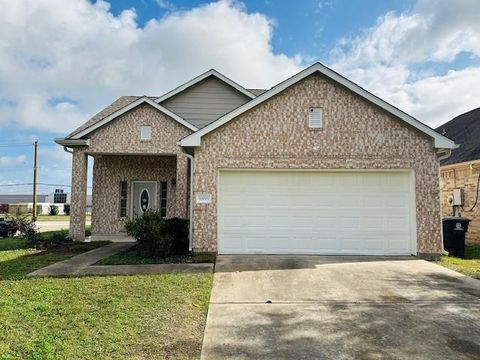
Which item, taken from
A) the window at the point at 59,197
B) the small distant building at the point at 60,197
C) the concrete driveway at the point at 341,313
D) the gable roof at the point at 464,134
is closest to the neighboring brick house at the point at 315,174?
the concrete driveway at the point at 341,313

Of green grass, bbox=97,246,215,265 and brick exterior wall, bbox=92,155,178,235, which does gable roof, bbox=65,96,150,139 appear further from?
green grass, bbox=97,246,215,265

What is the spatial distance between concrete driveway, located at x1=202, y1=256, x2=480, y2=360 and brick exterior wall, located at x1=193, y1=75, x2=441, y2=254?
2526 millimetres

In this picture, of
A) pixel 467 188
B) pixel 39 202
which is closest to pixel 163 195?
pixel 467 188

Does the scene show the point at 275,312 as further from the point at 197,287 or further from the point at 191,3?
the point at 191,3

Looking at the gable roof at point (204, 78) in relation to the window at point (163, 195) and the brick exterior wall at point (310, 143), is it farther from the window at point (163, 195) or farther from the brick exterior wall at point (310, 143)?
the brick exterior wall at point (310, 143)

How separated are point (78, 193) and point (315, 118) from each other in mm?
8966

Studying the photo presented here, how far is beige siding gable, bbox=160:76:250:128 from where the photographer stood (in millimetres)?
14422

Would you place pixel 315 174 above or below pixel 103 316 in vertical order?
above

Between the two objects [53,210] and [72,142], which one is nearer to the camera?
[72,142]

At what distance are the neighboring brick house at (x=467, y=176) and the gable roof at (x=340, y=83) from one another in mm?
5227

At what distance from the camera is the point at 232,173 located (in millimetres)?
9562

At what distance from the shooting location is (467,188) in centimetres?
1365

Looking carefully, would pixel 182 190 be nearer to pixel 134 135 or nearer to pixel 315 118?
pixel 134 135

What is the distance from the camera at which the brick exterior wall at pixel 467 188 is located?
43.3ft
